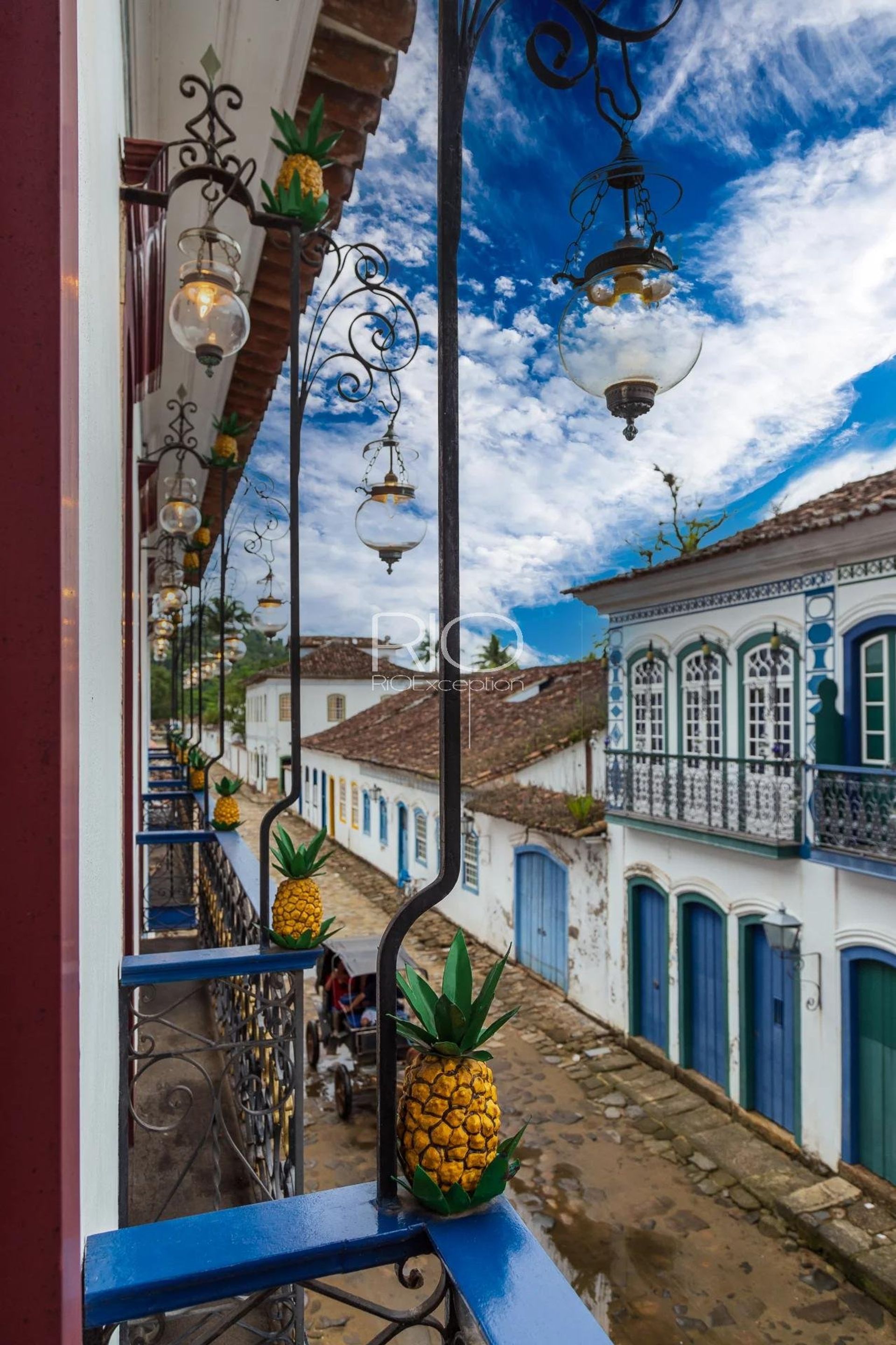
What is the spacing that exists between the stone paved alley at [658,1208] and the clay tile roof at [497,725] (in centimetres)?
437

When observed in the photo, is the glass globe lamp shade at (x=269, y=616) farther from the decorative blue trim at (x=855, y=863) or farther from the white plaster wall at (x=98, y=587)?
the white plaster wall at (x=98, y=587)

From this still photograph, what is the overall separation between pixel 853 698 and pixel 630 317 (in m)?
6.01

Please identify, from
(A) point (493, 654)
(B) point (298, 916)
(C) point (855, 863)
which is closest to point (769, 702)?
(C) point (855, 863)

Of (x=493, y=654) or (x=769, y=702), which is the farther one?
(x=493, y=654)

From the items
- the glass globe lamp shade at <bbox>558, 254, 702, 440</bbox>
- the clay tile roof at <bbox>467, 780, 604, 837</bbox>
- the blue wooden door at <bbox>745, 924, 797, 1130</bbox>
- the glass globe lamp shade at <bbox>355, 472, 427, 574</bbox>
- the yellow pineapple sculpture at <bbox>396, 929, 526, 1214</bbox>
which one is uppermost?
the glass globe lamp shade at <bbox>558, 254, 702, 440</bbox>

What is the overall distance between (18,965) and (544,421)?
173ft

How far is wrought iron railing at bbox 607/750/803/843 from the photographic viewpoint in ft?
23.9

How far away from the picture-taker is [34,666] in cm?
52

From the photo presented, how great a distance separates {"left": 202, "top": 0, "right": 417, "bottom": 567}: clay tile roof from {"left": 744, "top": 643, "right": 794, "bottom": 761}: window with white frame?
5.58m

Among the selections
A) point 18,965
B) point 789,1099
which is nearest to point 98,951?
point 18,965

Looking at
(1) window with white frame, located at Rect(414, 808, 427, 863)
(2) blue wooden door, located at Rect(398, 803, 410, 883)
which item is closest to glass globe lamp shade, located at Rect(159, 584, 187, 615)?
(1) window with white frame, located at Rect(414, 808, 427, 863)

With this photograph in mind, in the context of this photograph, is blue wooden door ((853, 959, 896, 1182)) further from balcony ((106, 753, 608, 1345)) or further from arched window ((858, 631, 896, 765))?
balcony ((106, 753, 608, 1345))

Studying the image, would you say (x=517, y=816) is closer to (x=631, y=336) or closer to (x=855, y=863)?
(x=855, y=863)

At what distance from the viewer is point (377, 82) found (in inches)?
108
